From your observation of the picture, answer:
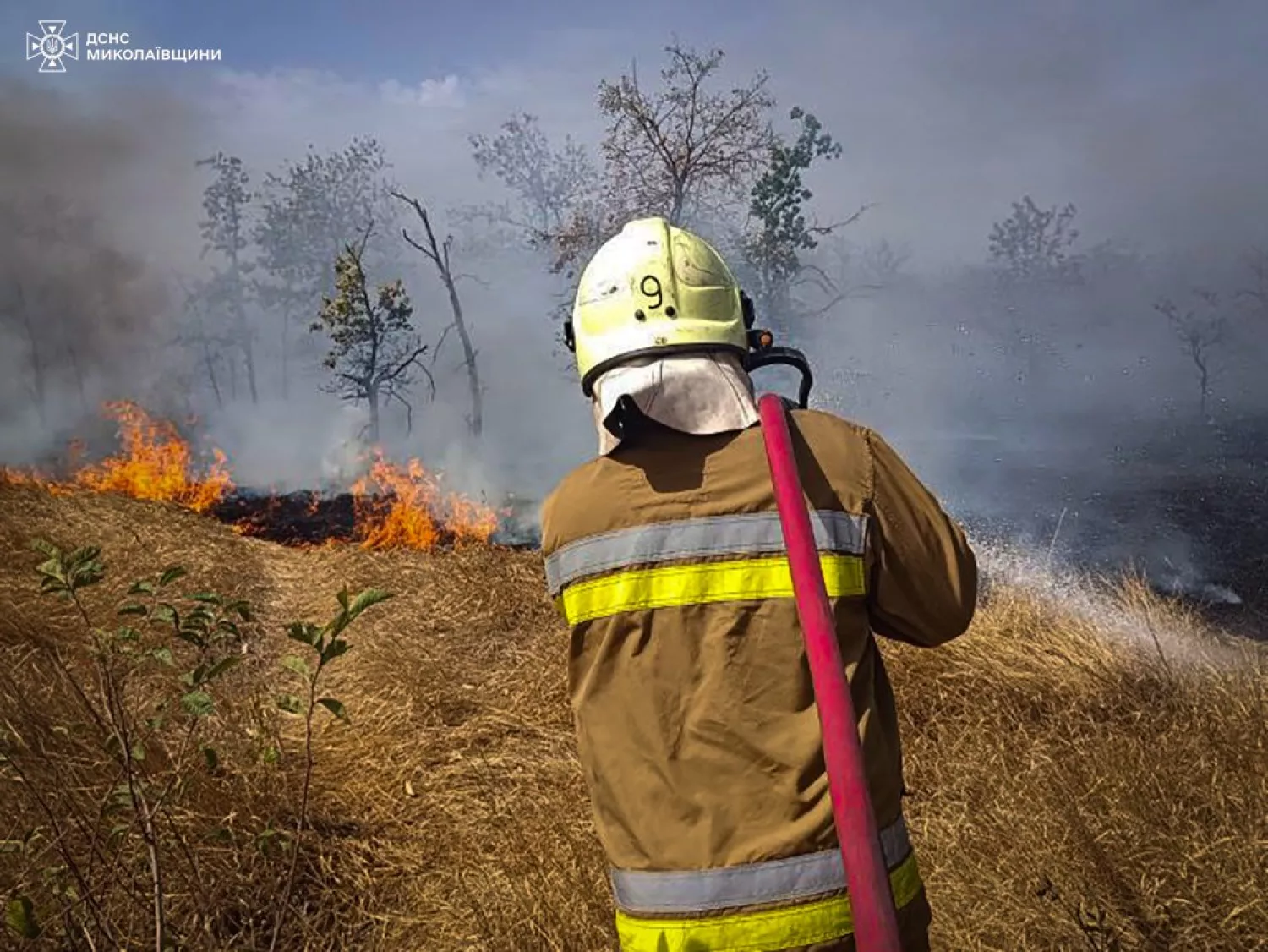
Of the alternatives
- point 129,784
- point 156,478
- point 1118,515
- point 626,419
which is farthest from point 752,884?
point 1118,515

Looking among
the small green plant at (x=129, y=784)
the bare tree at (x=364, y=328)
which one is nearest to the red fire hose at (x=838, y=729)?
the small green plant at (x=129, y=784)

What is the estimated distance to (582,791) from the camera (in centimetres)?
424

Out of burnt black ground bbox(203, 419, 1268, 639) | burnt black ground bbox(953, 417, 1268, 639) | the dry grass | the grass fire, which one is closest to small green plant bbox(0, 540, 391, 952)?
the dry grass

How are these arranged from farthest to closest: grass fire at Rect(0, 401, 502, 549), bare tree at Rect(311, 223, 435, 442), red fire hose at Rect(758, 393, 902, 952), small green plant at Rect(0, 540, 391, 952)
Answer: bare tree at Rect(311, 223, 435, 442)
grass fire at Rect(0, 401, 502, 549)
small green plant at Rect(0, 540, 391, 952)
red fire hose at Rect(758, 393, 902, 952)

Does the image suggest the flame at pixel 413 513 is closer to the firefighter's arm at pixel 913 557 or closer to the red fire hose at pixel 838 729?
the firefighter's arm at pixel 913 557

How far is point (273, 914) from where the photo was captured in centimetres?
309

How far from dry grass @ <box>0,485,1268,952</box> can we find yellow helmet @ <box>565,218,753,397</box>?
1.82 m

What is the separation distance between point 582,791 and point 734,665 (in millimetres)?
3104

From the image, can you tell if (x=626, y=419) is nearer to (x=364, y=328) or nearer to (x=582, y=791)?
(x=582, y=791)

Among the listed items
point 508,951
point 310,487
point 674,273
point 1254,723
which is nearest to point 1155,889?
point 1254,723

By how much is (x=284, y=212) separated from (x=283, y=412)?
38.7 ft

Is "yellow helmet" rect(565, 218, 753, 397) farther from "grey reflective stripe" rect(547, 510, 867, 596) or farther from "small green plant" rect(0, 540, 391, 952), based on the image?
"small green plant" rect(0, 540, 391, 952)

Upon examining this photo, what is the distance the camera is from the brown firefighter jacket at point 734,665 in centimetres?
138

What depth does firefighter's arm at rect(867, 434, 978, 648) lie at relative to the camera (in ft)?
4.87
